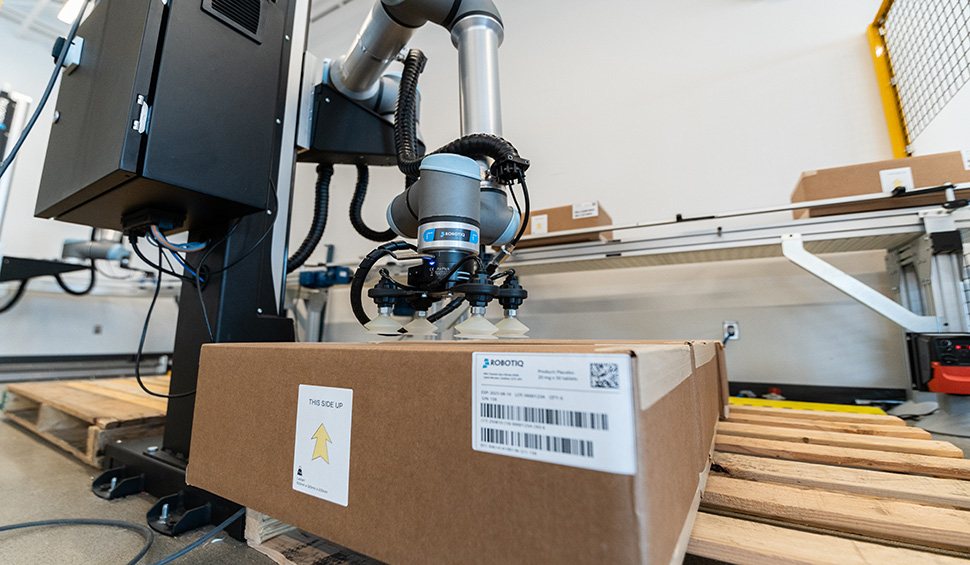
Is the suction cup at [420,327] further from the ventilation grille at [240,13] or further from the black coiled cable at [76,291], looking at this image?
the black coiled cable at [76,291]

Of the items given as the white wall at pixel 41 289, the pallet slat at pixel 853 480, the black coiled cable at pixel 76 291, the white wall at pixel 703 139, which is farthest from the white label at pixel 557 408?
the white wall at pixel 41 289

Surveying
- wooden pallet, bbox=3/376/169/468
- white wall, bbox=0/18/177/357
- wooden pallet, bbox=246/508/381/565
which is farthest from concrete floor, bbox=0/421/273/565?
white wall, bbox=0/18/177/357

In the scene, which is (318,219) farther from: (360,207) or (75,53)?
(75,53)

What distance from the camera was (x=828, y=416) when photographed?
1.00 metres

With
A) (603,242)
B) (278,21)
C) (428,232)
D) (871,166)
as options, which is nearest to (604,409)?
(428,232)

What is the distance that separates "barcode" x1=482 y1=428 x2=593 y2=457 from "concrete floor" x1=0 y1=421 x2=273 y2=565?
0.64 m

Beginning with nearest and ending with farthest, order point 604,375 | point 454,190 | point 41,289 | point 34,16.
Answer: point 604,375, point 454,190, point 41,289, point 34,16

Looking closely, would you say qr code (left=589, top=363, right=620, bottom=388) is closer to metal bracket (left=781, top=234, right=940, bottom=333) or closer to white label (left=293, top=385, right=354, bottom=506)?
white label (left=293, top=385, right=354, bottom=506)

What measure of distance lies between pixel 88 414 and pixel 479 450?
143 centimetres

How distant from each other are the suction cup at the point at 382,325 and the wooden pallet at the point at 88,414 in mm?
957

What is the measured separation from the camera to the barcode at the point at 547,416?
248mm

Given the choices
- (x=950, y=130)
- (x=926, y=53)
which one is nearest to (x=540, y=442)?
(x=950, y=130)

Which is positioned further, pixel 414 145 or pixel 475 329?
pixel 414 145

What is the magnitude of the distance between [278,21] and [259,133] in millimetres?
304
